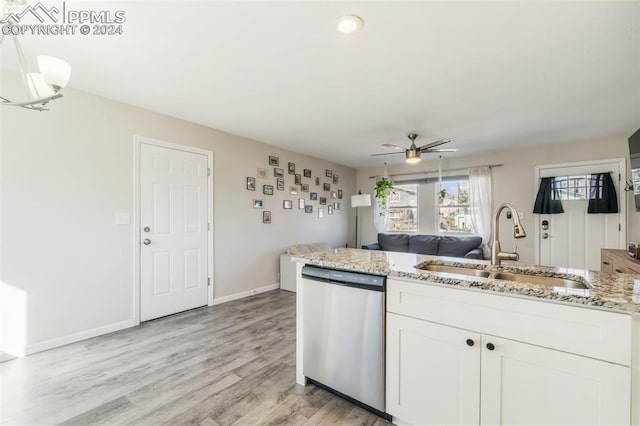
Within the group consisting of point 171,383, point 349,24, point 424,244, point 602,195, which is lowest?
point 171,383

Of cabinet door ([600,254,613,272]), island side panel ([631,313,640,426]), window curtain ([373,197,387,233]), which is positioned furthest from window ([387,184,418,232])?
island side panel ([631,313,640,426])

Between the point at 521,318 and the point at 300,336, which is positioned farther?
the point at 300,336

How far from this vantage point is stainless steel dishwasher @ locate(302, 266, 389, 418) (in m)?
1.61

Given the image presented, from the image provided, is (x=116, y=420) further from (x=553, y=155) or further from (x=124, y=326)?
(x=553, y=155)

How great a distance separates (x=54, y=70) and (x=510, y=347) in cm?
259

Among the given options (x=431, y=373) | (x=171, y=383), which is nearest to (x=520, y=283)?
(x=431, y=373)

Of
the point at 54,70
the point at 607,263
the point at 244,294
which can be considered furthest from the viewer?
the point at 244,294

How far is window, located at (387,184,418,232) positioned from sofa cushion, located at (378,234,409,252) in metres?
0.42

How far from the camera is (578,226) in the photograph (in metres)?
4.29

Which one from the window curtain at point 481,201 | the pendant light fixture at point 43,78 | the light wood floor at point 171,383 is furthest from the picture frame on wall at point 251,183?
the window curtain at point 481,201

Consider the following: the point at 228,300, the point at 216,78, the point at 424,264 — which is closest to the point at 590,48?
the point at 424,264

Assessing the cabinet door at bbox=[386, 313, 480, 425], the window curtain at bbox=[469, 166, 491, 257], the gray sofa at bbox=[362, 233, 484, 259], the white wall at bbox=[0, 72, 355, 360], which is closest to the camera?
the cabinet door at bbox=[386, 313, 480, 425]

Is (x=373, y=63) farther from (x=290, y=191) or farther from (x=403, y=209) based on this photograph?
(x=403, y=209)

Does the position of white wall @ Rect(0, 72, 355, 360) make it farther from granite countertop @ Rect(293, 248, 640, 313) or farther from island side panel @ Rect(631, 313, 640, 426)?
island side panel @ Rect(631, 313, 640, 426)
